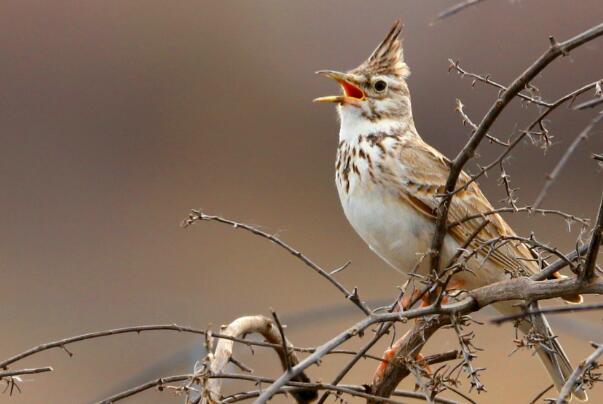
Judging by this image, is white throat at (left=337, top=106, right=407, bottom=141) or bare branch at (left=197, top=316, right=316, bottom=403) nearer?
bare branch at (left=197, top=316, right=316, bottom=403)

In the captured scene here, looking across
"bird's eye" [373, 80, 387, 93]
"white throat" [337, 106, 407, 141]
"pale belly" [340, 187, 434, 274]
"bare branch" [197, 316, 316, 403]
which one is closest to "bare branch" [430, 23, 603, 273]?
"bare branch" [197, 316, 316, 403]

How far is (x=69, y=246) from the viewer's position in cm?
768

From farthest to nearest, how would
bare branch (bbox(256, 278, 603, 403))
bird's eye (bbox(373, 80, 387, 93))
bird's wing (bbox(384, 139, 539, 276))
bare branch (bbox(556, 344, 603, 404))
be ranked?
bird's eye (bbox(373, 80, 387, 93)) → bird's wing (bbox(384, 139, 539, 276)) → bare branch (bbox(256, 278, 603, 403)) → bare branch (bbox(556, 344, 603, 404))

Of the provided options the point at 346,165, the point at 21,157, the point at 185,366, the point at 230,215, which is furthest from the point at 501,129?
the point at 185,366

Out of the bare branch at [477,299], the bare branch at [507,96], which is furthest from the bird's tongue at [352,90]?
the bare branch at [477,299]

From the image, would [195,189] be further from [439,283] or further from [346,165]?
[439,283]

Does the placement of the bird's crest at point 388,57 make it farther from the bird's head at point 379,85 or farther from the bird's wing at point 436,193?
the bird's wing at point 436,193

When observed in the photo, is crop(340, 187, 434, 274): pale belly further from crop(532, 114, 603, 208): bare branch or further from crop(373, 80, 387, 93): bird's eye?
crop(532, 114, 603, 208): bare branch

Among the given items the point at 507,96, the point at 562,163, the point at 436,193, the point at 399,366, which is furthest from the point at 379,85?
the point at 562,163

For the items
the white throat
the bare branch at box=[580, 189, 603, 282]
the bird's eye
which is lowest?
the bare branch at box=[580, 189, 603, 282]

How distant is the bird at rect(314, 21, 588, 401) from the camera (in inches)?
128

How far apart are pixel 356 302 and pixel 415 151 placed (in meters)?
1.45

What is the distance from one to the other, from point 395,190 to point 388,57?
0.50 meters

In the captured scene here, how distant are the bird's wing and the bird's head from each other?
0.53ft
